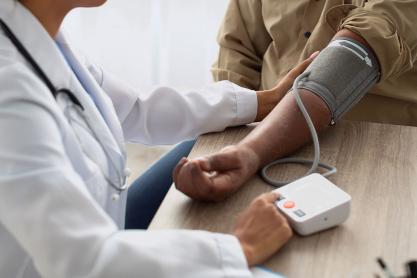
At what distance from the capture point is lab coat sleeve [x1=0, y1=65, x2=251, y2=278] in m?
0.73

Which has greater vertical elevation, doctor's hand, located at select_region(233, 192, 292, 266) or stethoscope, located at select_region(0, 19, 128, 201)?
stethoscope, located at select_region(0, 19, 128, 201)

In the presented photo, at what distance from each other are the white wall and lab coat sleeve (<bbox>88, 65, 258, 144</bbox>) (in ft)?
3.84

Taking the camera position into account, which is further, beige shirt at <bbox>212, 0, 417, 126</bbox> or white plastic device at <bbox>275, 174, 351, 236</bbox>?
beige shirt at <bbox>212, 0, 417, 126</bbox>

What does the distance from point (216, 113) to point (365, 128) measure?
0.33 metres

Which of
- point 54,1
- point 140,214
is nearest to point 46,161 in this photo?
point 54,1

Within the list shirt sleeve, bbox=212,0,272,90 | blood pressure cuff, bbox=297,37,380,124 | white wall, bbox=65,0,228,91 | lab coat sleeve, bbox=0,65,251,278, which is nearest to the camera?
lab coat sleeve, bbox=0,65,251,278

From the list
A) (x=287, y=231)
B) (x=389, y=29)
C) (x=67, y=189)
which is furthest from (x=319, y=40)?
(x=67, y=189)

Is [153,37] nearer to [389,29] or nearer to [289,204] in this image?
[389,29]

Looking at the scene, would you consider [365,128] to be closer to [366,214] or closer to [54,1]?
[366,214]

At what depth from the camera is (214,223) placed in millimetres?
909

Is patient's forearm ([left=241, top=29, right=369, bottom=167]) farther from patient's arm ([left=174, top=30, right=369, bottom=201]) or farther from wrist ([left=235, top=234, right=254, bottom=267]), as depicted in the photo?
wrist ([left=235, top=234, right=254, bottom=267])

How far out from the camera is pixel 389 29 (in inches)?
46.6

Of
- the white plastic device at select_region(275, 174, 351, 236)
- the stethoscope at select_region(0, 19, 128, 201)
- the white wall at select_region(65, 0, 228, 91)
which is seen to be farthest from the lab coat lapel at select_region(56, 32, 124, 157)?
the white wall at select_region(65, 0, 228, 91)

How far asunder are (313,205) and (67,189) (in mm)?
393
